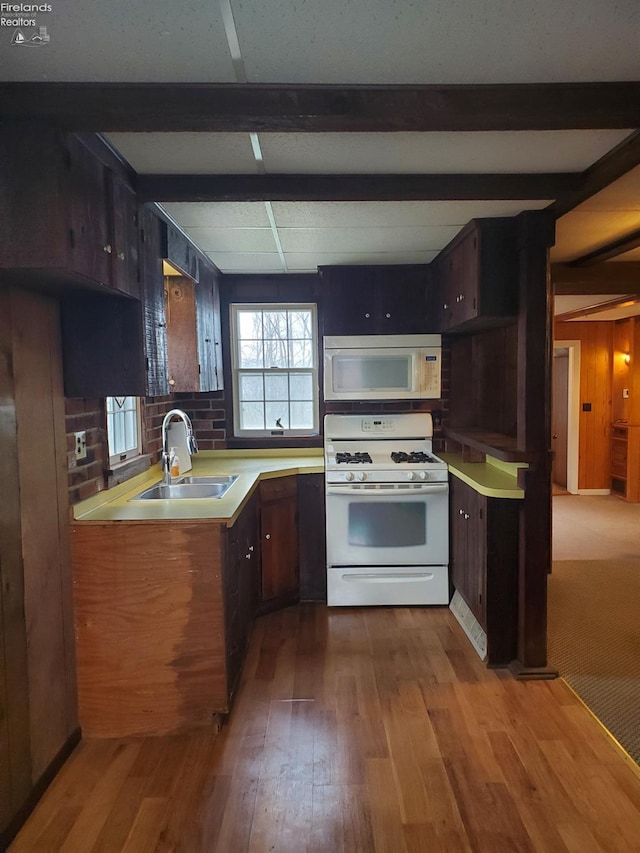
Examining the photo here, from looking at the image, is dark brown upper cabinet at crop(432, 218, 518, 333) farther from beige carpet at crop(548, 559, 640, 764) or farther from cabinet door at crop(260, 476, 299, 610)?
beige carpet at crop(548, 559, 640, 764)

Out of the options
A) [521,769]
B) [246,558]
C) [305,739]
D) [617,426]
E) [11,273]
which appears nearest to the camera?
[11,273]

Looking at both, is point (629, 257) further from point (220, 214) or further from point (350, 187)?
point (220, 214)

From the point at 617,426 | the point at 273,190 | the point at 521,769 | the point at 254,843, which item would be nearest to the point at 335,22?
the point at 273,190

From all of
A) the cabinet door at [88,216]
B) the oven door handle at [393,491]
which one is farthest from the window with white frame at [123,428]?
the oven door handle at [393,491]

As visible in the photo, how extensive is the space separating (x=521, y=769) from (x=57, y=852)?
5.09ft

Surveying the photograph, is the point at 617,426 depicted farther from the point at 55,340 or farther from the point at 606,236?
the point at 55,340

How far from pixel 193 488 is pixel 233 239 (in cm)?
142

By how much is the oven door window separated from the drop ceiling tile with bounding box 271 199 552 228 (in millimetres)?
1624

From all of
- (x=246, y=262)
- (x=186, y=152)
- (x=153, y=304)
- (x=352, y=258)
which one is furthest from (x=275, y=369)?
(x=186, y=152)

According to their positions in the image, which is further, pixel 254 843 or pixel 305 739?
pixel 305 739

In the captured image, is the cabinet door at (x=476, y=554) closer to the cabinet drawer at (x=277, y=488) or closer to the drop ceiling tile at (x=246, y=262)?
the cabinet drawer at (x=277, y=488)

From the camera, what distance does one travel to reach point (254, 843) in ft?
5.43

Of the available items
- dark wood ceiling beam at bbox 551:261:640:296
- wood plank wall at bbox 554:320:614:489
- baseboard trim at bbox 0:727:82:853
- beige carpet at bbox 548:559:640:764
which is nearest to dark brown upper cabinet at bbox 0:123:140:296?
baseboard trim at bbox 0:727:82:853

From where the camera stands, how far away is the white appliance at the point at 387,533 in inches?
131
